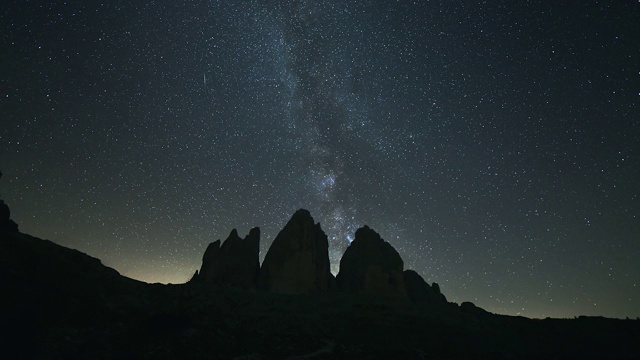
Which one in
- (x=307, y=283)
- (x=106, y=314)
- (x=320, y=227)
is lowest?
(x=106, y=314)

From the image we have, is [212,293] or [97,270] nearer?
[97,270]

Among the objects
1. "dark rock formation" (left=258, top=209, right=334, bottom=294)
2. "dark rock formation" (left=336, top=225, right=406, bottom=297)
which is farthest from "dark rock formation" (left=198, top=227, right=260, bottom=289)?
"dark rock formation" (left=336, top=225, right=406, bottom=297)

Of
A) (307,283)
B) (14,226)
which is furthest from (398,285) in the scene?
(14,226)

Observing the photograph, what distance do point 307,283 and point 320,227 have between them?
12.3 metres

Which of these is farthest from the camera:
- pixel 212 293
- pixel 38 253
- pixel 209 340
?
pixel 212 293

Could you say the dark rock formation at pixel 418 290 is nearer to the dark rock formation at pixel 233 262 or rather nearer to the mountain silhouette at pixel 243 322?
the mountain silhouette at pixel 243 322

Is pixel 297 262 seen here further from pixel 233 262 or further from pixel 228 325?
pixel 228 325

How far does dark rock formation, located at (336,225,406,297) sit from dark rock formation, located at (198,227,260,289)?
14.0m

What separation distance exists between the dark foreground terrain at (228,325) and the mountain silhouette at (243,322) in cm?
A: 10

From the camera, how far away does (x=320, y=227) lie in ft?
197

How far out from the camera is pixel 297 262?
167 ft

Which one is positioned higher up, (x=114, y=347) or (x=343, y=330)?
(x=343, y=330)

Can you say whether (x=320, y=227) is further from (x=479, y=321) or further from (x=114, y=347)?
(x=114, y=347)

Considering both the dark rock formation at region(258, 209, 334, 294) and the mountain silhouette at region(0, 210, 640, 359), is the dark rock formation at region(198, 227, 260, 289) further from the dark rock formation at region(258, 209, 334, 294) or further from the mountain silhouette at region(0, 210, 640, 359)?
the dark rock formation at region(258, 209, 334, 294)
